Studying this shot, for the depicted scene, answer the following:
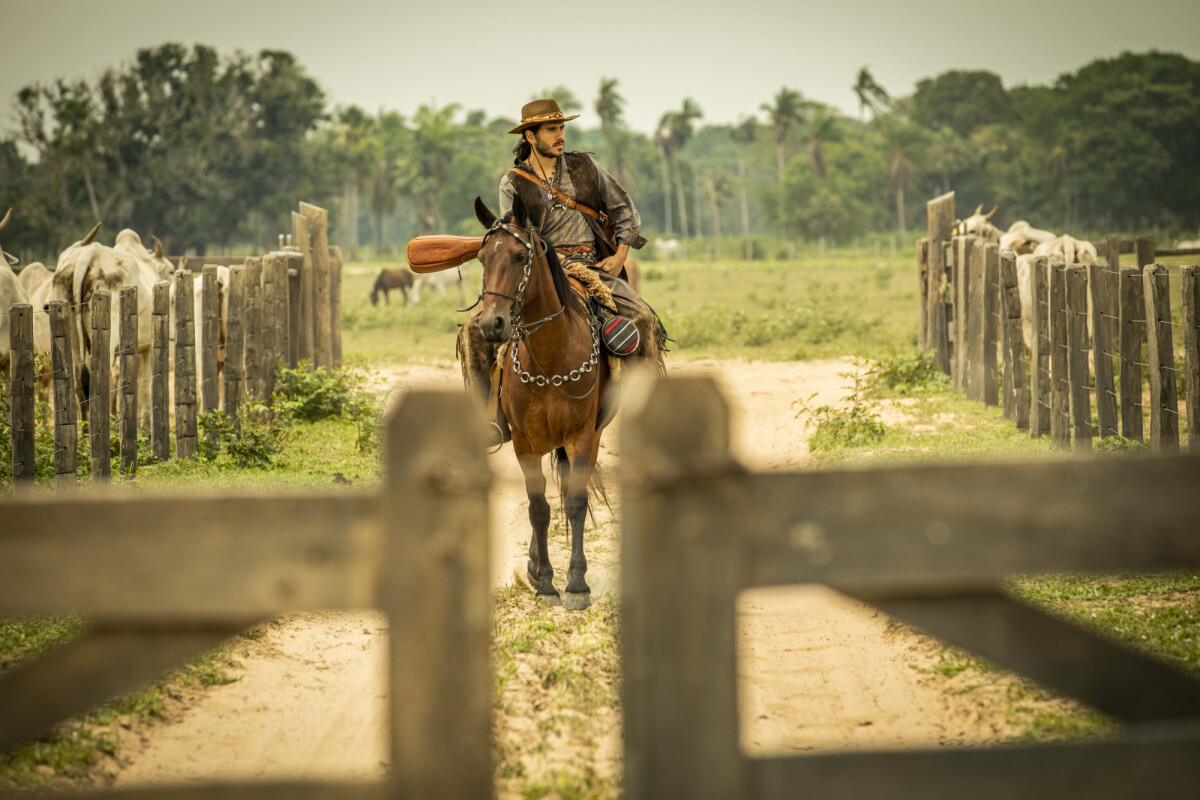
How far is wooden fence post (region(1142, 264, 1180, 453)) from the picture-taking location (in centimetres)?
777

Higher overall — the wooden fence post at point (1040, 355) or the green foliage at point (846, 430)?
the wooden fence post at point (1040, 355)

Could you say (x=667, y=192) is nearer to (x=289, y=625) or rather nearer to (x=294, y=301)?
(x=294, y=301)

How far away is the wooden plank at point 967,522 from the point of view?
201 centimetres

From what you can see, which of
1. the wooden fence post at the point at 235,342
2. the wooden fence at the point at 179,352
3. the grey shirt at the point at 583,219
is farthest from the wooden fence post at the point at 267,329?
the grey shirt at the point at 583,219

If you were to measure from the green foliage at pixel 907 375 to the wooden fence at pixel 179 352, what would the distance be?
24.9ft

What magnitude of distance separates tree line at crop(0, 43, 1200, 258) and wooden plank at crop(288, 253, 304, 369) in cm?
3368

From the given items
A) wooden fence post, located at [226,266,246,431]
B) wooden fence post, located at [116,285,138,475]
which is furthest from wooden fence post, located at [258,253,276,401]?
wooden fence post, located at [116,285,138,475]

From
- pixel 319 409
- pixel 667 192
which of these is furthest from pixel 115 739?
pixel 667 192

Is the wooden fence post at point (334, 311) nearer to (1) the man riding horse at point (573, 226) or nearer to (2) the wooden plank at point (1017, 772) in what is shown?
(1) the man riding horse at point (573, 226)

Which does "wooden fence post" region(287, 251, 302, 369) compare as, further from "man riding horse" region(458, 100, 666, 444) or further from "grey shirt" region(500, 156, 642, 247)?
"grey shirt" region(500, 156, 642, 247)

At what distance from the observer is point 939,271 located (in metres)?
14.1

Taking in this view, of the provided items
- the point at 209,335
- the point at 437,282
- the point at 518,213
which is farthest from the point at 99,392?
the point at 437,282

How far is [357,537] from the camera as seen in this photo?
2.02 metres

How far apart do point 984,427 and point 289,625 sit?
802cm
